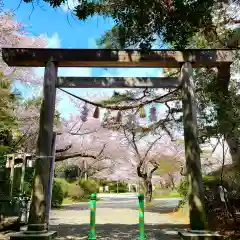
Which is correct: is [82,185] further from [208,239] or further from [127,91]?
[208,239]

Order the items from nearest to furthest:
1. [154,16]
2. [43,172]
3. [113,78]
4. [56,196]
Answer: [154,16], [43,172], [113,78], [56,196]

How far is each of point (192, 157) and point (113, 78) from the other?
91.3 inches

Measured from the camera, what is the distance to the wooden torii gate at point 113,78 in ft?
17.9

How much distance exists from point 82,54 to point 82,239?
13.4 feet

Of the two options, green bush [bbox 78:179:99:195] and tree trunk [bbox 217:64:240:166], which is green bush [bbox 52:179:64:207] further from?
tree trunk [bbox 217:64:240:166]

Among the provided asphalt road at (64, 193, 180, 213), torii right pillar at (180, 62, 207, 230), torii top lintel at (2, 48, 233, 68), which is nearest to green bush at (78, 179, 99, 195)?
asphalt road at (64, 193, 180, 213)

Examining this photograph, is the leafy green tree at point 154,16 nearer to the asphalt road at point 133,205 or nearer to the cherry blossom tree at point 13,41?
the cherry blossom tree at point 13,41

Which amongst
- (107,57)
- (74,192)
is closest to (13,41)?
(107,57)

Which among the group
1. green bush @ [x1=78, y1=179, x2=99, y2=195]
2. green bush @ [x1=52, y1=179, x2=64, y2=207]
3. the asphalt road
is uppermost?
green bush @ [x1=78, y1=179, x2=99, y2=195]

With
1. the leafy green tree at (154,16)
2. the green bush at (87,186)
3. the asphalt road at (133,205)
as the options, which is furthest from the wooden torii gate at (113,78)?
the green bush at (87,186)

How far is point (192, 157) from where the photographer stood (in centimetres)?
548

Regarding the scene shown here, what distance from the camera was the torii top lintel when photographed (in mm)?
5969

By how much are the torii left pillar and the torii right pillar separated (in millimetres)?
2618

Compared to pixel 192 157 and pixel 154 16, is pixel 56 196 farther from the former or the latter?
pixel 154 16
